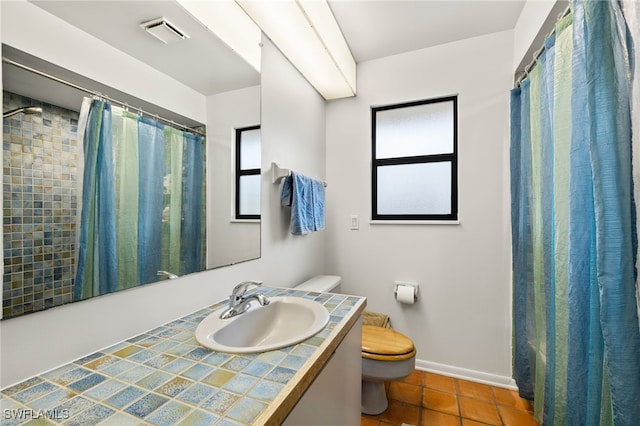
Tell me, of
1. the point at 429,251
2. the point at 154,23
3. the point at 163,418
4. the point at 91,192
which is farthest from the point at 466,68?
the point at 163,418

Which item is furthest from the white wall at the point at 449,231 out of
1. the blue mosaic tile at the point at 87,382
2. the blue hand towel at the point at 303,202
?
the blue mosaic tile at the point at 87,382

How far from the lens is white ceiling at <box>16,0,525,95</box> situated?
0.79m

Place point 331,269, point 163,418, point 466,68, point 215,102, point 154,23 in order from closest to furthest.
→ 1. point 163,418
2. point 154,23
3. point 215,102
4. point 466,68
5. point 331,269

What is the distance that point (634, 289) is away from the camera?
79 cm

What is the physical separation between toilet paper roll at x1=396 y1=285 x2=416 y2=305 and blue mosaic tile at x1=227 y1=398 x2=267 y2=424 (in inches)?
66.0

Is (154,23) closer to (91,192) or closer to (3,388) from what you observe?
(91,192)

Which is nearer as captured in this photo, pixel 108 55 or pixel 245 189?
pixel 108 55

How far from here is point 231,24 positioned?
1.26 meters

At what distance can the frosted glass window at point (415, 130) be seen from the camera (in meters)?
2.13

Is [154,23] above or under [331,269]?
above

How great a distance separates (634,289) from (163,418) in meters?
1.22

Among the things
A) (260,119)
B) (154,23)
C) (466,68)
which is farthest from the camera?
(466,68)

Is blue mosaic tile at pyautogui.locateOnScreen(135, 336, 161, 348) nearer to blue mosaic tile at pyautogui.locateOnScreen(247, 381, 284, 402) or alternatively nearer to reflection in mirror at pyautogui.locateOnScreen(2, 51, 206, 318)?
reflection in mirror at pyautogui.locateOnScreen(2, 51, 206, 318)

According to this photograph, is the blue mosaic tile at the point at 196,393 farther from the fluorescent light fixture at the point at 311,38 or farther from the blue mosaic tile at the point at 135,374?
the fluorescent light fixture at the point at 311,38
